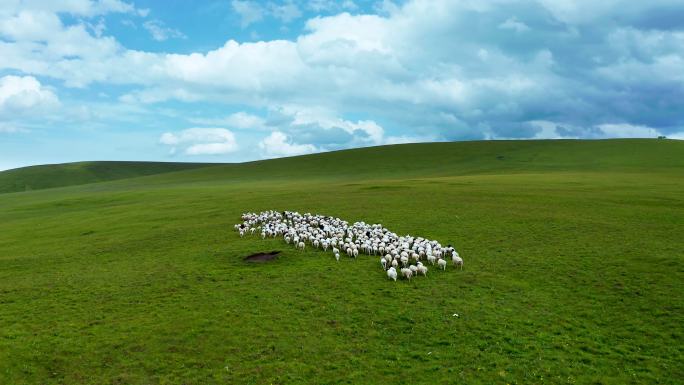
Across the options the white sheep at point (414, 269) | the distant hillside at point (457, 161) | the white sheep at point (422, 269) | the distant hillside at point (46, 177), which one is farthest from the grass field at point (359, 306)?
the distant hillside at point (46, 177)

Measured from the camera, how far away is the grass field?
14.8 meters

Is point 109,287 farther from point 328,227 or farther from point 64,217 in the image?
point 64,217

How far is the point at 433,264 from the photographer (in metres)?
24.9

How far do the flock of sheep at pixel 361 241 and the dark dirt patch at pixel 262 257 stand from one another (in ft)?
6.95

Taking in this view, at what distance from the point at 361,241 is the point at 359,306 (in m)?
9.80

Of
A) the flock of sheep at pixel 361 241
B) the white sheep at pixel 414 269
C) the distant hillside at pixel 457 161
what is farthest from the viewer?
the distant hillside at pixel 457 161

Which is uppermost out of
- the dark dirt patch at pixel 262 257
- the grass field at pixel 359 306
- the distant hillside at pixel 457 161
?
the distant hillside at pixel 457 161

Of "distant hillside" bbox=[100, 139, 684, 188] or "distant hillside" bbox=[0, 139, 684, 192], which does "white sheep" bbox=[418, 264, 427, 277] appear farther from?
"distant hillside" bbox=[0, 139, 684, 192]

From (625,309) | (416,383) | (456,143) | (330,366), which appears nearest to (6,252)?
(330,366)

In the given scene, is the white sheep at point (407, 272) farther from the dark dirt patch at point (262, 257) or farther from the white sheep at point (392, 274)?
the dark dirt patch at point (262, 257)

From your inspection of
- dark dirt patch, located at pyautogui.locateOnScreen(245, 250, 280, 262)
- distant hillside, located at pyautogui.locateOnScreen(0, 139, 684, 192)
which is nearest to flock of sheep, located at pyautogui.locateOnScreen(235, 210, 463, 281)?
dark dirt patch, located at pyautogui.locateOnScreen(245, 250, 280, 262)

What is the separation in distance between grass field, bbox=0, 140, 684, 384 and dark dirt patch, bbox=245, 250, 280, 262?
702 millimetres

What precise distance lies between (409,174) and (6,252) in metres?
77.2

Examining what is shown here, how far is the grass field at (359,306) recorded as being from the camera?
1484 cm
